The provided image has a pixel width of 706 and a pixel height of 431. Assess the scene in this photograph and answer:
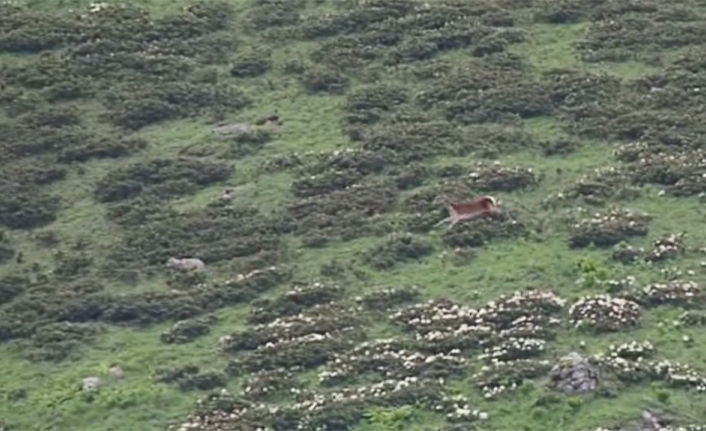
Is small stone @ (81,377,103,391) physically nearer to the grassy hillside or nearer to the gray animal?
the grassy hillside

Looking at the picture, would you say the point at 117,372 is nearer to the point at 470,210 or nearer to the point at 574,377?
the point at 574,377

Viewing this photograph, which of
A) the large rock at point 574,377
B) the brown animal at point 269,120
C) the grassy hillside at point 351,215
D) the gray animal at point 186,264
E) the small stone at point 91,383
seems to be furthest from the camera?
the brown animal at point 269,120

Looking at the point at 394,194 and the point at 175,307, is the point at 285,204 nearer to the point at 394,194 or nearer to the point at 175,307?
the point at 394,194

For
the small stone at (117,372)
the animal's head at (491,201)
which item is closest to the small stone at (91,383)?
the small stone at (117,372)

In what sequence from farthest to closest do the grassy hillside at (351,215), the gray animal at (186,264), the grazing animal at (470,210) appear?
1. the grazing animal at (470,210)
2. the gray animal at (186,264)
3. the grassy hillside at (351,215)

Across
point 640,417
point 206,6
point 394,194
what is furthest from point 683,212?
point 206,6

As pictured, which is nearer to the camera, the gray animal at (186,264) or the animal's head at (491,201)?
the gray animal at (186,264)

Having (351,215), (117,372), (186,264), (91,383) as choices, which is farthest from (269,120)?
Result: (91,383)

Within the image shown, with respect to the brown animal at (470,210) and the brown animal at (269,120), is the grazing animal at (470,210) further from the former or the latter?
the brown animal at (269,120)
